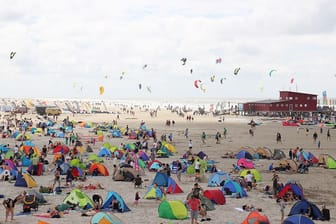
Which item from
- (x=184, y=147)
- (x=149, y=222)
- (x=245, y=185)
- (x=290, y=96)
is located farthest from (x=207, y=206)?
(x=290, y=96)

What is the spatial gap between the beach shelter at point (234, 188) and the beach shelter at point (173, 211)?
140 inches

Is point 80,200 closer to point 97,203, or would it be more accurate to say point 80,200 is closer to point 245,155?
point 97,203

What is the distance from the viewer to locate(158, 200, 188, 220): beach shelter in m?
14.0

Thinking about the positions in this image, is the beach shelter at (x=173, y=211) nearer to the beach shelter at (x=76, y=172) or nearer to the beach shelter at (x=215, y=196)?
the beach shelter at (x=215, y=196)

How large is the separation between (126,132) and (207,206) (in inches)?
1144

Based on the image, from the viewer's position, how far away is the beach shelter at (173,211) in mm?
14000

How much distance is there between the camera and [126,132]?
43.6 m

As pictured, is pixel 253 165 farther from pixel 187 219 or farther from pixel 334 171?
pixel 187 219

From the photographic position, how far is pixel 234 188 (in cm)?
1727

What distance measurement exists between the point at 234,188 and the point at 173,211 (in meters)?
3.93

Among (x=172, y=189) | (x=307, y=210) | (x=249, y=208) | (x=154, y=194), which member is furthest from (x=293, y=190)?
(x=154, y=194)

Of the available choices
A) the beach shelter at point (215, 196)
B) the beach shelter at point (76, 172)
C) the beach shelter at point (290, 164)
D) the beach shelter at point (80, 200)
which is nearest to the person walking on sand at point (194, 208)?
the beach shelter at point (215, 196)

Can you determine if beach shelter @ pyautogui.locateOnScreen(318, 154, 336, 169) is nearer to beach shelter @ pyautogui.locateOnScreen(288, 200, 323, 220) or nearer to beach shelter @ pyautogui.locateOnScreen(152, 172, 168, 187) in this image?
beach shelter @ pyautogui.locateOnScreen(152, 172, 168, 187)

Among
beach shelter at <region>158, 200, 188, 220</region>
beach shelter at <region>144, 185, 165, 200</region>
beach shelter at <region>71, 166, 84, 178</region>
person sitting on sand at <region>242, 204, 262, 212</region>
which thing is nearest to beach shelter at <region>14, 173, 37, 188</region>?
beach shelter at <region>71, 166, 84, 178</region>
